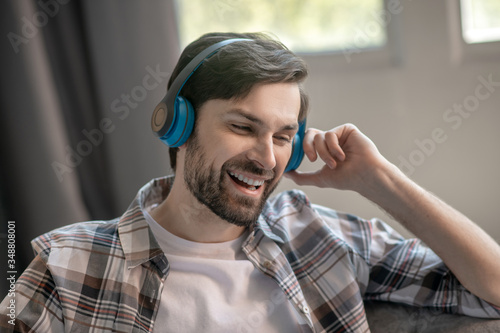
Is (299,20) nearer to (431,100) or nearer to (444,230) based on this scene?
(431,100)

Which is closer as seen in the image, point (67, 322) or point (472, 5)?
point (67, 322)

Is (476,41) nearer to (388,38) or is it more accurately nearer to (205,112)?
(388,38)

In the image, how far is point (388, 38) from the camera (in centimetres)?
188

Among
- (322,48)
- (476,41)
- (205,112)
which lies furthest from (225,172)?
(476,41)

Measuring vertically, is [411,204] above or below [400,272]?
above

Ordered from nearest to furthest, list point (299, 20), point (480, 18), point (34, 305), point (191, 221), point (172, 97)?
1. point (34, 305)
2. point (172, 97)
3. point (191, 221)
4. point (480, 18)
5. point (299, 20)

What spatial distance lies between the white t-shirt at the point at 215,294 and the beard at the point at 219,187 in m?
0.11

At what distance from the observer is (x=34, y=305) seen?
111 centimetres

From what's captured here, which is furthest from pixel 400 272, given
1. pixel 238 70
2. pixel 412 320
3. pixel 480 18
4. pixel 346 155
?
pixel 480 18

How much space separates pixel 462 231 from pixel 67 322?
964mm

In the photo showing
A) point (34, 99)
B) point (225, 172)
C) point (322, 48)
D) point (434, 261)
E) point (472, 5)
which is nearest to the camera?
point (225, 172)

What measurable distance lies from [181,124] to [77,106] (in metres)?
0.81

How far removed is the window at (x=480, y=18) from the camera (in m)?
1.79

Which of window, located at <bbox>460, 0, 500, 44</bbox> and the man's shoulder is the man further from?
window, located at <bbox>460, 0, 500, 44</bbox>
